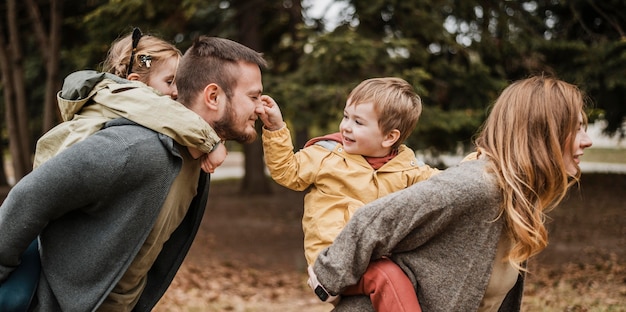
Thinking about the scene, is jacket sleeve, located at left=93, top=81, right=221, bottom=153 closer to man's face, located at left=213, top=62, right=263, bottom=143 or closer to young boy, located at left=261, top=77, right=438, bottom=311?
man's face, located at left=213, top=62, right=263, bottom=143

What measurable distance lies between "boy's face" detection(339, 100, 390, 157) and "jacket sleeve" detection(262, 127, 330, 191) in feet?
0.52

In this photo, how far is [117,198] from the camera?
7.78 ft

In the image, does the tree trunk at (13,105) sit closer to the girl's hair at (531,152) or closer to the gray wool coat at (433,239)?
the gray wool coat at (433,239)

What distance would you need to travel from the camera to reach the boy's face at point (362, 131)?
2.96 metres

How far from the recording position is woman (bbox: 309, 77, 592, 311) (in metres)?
2.33

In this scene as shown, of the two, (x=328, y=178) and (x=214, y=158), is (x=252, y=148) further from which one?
(x=214, y=158)

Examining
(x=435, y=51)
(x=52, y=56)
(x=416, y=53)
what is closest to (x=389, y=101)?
(x=416, y=53)

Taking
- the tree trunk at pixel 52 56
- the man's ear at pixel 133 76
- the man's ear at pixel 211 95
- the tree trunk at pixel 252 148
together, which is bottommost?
the tree trunk at pixel 252 148

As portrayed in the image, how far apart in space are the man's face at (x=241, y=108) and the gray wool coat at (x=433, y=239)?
70 centimetres

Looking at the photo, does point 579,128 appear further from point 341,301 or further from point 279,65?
point 279,65

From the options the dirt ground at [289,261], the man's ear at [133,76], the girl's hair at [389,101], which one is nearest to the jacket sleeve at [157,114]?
the man's ear at [133,76]

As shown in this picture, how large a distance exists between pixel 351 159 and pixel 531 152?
85cm

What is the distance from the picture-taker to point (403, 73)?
27.6 ft

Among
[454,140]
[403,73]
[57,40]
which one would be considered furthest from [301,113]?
[57,40]
